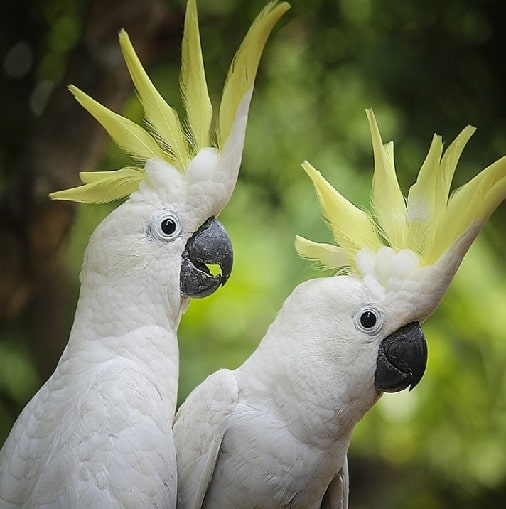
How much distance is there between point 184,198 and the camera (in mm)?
1509

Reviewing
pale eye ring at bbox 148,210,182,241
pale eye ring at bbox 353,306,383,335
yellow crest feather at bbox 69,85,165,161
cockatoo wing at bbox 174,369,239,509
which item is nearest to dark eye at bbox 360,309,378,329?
pale eye ring at bbox 353,306,383,335

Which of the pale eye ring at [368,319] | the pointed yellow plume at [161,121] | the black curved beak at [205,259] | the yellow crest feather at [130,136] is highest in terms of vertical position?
the pointed yellow plume at [161,121]

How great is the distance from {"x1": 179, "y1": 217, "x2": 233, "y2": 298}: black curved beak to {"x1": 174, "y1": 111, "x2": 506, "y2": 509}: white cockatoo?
0.15 metres

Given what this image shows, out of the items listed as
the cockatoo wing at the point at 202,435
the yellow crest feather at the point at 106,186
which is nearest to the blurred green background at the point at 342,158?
the yellow crest feather at the point at 106,186

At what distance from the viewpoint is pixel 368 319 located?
4.66 ft

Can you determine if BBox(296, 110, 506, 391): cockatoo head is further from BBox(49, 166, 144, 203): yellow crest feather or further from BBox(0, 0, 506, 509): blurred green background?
BBox(0, 0, 506, 509): blurred green background

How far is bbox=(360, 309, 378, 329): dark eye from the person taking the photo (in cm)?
142

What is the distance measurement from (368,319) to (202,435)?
348mm

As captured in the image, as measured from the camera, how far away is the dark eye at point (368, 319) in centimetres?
142

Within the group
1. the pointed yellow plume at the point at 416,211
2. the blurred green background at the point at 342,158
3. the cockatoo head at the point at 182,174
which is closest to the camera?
the pointed yellow plume at the point at 416,211

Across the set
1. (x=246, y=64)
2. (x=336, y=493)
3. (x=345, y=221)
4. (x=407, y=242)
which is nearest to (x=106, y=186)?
(x=246, y=64)

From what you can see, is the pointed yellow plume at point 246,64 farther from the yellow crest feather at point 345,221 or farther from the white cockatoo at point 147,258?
the yellow crest feather at point 345,221

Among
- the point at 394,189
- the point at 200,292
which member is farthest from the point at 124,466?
the point at 394,189

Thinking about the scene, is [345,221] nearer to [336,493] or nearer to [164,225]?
[164,225]
